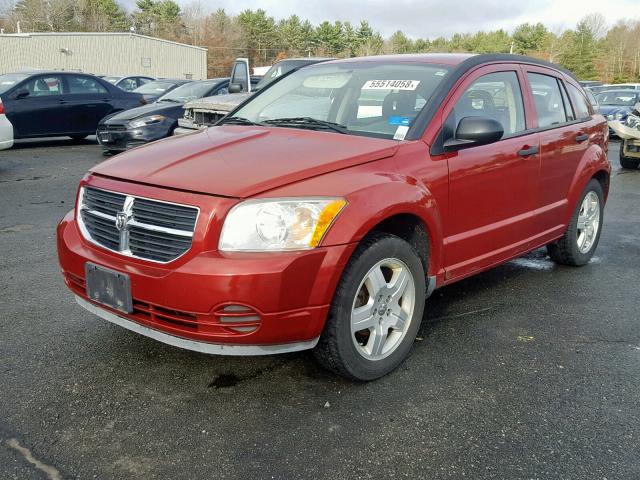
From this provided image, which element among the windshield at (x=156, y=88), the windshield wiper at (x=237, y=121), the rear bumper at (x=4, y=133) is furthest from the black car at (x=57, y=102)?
the windshield wiper at (x=237, y=121)

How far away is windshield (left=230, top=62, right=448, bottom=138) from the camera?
11.7 ft

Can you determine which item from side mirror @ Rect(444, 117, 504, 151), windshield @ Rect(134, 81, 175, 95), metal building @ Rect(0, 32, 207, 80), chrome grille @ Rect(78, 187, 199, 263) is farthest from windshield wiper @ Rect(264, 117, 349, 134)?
metal building @ Rect(0, 32, 207, 80)

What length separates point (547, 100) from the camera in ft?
15.0

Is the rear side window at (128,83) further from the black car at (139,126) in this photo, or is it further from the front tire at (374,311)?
the front tire at (374,311)

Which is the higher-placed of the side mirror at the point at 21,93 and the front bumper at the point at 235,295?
the side mirror at the point at 21,93

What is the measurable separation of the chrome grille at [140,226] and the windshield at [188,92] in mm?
9009

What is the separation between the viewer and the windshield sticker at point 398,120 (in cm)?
347

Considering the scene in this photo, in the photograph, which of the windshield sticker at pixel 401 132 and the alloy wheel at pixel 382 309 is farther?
the windshield sticker at pixel 401 132

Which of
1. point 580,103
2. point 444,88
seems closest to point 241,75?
point 580,103

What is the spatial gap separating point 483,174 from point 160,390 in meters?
2.24

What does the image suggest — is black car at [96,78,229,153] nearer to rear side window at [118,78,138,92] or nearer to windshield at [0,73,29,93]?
windshield at [0,73,29,93]

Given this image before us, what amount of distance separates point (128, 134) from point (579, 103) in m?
7.70

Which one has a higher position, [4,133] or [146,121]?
[146,121]

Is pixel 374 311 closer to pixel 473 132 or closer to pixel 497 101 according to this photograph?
pixel 473 132
